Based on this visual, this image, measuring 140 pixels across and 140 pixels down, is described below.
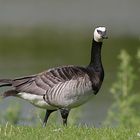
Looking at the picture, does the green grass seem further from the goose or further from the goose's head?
the goose's head

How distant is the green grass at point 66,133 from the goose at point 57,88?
47.5 inches

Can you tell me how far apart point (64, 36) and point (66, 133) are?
2903cm

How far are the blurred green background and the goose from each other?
14.6 feet

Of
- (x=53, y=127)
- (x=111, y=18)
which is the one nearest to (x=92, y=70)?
(x=53, y=127)

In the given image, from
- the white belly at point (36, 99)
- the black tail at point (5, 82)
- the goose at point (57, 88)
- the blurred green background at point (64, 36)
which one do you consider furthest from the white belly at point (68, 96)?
the blurred green background at point (64, 36)

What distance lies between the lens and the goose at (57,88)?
9445 mm

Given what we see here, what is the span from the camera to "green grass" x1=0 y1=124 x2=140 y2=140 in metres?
7.46

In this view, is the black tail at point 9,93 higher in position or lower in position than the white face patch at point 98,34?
lower

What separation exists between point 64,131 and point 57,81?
1.80 meters

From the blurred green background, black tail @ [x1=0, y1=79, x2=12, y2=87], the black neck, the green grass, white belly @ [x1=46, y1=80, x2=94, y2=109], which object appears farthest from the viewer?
the blurred green background

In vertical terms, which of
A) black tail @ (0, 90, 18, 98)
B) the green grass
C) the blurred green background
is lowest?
the green grass

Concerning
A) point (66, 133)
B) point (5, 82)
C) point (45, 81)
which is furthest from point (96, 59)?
point (66, 133)

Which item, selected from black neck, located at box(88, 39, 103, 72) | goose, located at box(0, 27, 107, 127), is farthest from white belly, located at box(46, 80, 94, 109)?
black neck, located at box(88, 39, 103, 72)

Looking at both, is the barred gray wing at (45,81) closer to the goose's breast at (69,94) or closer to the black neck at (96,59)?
the goose's breast at (69,94)
